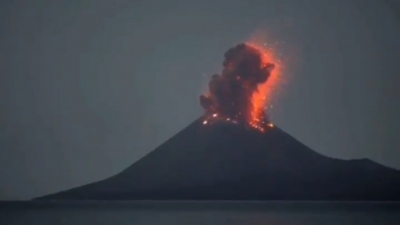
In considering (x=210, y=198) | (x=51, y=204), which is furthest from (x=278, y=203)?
(x=51, y=204)

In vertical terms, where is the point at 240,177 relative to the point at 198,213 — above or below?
above

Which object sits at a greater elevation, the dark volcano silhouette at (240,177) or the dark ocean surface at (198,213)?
the dark volcano silhouette at (240,177)

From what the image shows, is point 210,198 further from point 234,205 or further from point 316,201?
point 316,201

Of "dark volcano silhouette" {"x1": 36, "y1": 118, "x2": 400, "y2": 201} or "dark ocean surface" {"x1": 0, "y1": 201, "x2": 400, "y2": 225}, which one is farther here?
"dark volcano silhouette" {"x1": 36, "y1": 118, "x2": 400, "y2": 201}

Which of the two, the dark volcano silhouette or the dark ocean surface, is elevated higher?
the dark volcano silhouette

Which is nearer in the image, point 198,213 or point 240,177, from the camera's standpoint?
point 240,177
